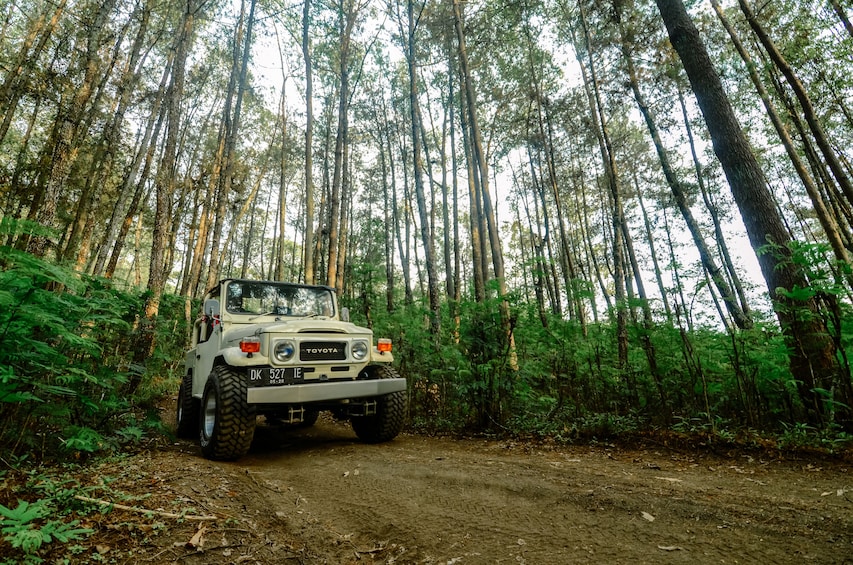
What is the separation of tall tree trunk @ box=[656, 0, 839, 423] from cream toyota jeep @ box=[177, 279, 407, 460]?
4133mm

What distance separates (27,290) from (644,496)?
177 inches

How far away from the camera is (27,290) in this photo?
258cm

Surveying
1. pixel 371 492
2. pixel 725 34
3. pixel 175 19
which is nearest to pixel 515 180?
pixel 725 34

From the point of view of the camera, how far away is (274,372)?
3754mm

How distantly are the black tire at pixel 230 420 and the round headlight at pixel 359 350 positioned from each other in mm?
1186

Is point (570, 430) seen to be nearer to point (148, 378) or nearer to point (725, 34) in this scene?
point (148, 378)

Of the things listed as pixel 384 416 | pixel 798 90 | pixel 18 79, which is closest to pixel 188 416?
pixel 384 416

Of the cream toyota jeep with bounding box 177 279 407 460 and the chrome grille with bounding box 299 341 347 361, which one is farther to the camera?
the chrome grille with bounding box 299 341 347 361

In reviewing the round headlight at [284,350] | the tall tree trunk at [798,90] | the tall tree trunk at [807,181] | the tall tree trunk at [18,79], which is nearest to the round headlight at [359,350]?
the round headlight at [284,350]

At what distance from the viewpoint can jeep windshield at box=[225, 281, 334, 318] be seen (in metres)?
4.88

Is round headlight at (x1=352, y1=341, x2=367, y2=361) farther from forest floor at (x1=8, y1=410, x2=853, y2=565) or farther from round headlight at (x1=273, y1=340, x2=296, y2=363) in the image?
forest floor at (x1=8, y1=410, x2=853, y2=565)

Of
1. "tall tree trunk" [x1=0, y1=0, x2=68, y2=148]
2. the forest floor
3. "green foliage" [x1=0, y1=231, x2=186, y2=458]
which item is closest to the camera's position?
the forest floor

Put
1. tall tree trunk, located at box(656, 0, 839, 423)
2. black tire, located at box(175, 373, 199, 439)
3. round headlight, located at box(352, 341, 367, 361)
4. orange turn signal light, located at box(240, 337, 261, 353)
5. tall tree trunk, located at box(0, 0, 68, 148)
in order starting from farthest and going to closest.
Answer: tall tree trunk, located at box(0, 0, 68, 148) < black tire, located at box(175, 373, 199, 439) < round headlight, located at box(352, 341, 367, 361) < orange turn signal light, located at box(240, 337, 261, 353) < tall tree trunk, located at box(656, 0, 839, 423)

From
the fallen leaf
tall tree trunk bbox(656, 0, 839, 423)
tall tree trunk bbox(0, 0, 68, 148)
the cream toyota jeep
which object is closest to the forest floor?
the fallen leaf
